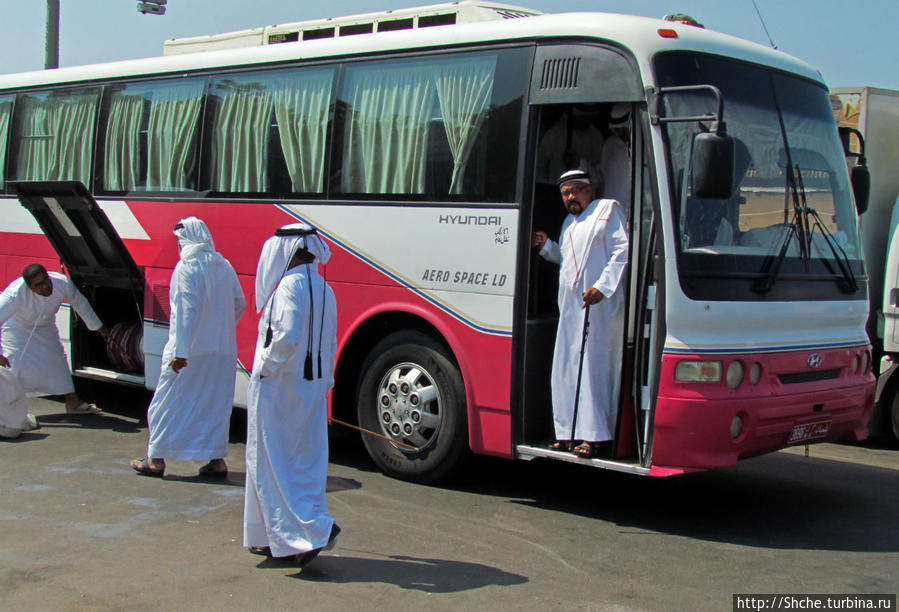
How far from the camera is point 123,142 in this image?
33.9 feet

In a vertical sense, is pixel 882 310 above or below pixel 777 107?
below

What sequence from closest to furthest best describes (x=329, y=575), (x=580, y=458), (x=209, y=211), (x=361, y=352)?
(x=329, y=575), (x=580, y=458), (x=361, y=352), (x=209, y=211)

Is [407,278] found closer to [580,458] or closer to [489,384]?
[489,384]

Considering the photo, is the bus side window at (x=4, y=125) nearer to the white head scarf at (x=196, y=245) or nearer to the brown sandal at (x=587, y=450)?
the white head scarf at (x=196, y=245)

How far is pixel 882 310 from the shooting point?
1030 cm

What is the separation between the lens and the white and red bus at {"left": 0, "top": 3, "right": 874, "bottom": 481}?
6520 mm

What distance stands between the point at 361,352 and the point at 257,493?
9.85 feet

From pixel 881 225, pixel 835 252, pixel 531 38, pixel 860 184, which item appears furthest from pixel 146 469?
pixel 881 225

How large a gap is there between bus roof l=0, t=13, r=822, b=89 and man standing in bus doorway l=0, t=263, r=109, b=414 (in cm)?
228

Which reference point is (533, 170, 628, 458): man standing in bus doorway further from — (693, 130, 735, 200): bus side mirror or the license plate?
the license plate

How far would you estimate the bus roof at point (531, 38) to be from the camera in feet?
22.1

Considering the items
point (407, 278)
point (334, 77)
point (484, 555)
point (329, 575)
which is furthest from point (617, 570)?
point (334, 77)

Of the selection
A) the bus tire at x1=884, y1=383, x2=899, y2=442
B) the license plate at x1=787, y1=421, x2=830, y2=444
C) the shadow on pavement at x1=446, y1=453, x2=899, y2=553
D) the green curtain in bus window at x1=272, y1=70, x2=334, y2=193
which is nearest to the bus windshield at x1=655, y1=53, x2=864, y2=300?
the license plate at x1=787, y1=421, x2=830, y2=444

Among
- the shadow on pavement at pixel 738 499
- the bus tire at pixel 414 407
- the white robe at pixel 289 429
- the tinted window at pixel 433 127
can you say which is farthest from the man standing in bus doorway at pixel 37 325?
the white robe at pixel 289 429
